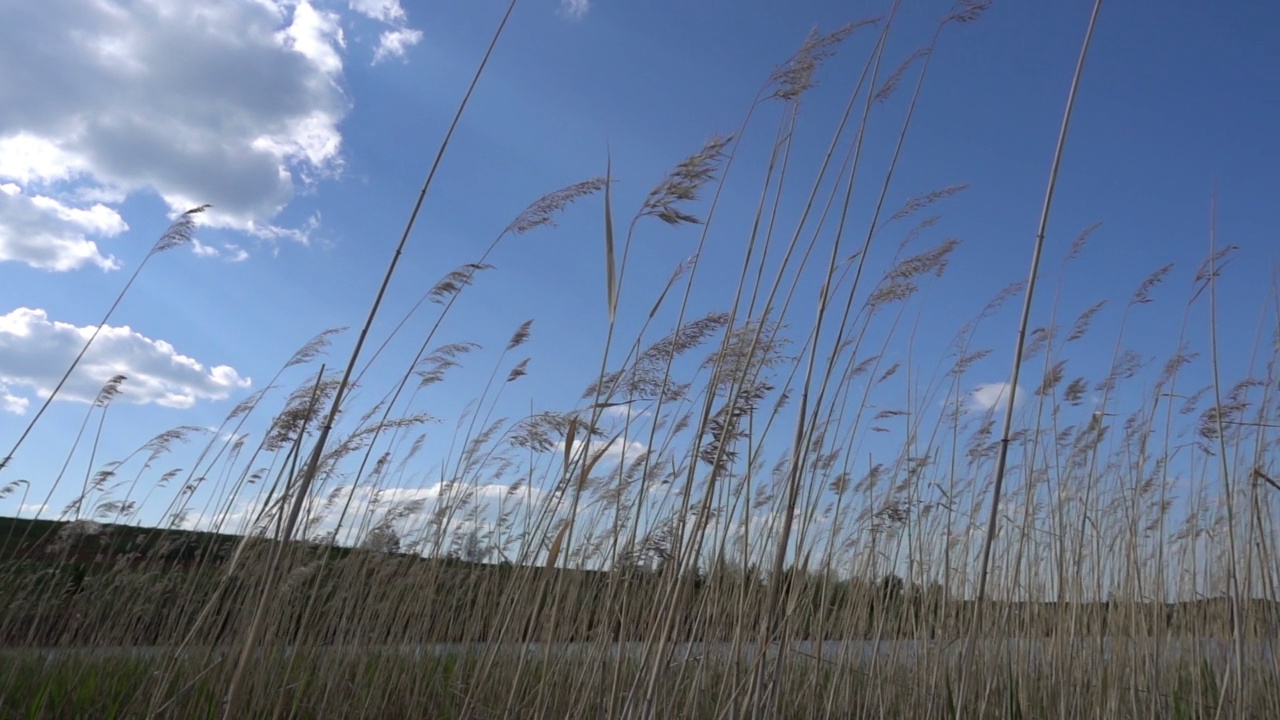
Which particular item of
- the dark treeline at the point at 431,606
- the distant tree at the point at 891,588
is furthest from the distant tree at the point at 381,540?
the distant tree at the point at 891,588

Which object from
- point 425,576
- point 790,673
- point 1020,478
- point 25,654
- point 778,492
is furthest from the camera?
point 1020,478

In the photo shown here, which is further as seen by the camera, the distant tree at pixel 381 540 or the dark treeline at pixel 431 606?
the distant tree at pixel 381 540

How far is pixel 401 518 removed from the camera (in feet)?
12.8

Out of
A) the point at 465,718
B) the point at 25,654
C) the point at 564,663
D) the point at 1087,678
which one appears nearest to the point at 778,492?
the point at 564,663

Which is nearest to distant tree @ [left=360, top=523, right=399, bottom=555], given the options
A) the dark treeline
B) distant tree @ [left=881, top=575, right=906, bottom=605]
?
the dark treeline

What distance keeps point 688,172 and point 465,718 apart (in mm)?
1423

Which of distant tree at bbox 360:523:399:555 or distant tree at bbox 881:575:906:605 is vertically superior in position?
distant tree at bbox 881:575:906:605

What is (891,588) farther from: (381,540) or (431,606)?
(381,540)

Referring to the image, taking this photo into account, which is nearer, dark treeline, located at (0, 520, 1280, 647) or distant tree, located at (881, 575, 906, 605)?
dark treeline, located at (0, 520, 1280, 647)

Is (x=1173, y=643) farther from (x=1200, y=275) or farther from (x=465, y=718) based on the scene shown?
(x=465, y=718)

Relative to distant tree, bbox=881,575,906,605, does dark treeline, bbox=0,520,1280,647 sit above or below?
below

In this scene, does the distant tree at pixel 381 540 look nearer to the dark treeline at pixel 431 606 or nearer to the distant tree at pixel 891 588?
the dark treeline at pixel 431 606

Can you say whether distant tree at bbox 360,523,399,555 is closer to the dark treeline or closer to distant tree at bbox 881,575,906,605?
the dark treeline

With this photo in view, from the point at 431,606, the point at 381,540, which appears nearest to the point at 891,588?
the point at 431,606
